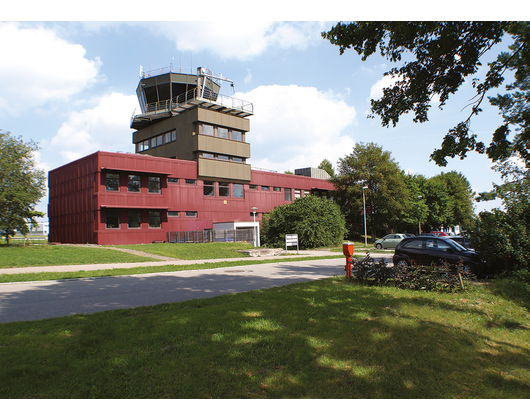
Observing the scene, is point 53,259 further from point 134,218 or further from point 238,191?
point 238,191

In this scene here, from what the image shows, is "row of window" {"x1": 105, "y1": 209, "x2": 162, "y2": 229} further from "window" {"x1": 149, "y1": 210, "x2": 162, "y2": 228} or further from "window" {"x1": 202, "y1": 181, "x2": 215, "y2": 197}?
"window" {"x1": 202, "y1": 181, "x2": 215, "y2": 197}

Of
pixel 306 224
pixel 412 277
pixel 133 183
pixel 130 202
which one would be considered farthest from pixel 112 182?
pixel 412 277

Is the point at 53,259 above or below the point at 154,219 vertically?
below

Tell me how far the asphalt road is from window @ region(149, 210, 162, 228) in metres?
23.4

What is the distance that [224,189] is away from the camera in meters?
42.2

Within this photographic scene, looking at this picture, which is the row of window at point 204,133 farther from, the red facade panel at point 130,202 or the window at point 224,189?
the window at point 224,189

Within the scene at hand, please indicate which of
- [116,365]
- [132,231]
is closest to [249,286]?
[116,365]

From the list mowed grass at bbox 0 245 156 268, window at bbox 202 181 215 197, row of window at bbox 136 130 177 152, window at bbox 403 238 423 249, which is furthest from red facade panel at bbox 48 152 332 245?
window at bbox 403 238 423 249

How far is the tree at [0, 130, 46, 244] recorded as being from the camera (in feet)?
76.5

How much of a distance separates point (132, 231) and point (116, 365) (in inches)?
1258

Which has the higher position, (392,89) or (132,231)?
(392,89)

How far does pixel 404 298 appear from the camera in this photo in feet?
26.1

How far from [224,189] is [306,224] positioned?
1337cm
